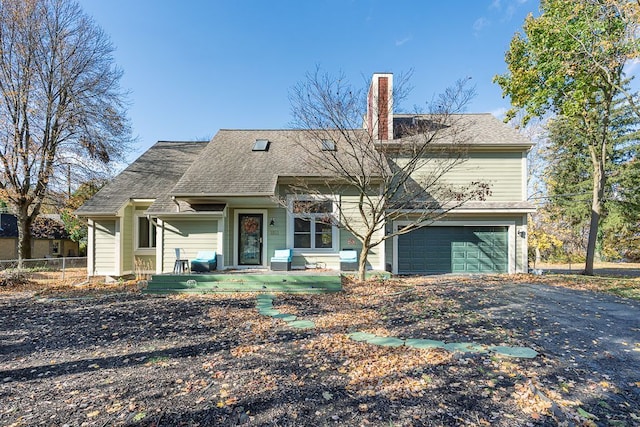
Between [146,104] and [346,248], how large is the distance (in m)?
11.7

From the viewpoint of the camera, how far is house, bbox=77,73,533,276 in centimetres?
1069

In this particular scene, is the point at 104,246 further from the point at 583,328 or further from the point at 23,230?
the point at 583,328

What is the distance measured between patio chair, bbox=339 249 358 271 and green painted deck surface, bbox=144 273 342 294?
1.55m

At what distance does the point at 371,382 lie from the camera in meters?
3.33

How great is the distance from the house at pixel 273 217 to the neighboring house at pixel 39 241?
1644 cm

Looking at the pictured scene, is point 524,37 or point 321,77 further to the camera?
point 524,37

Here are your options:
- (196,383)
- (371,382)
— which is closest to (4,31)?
(196,383)

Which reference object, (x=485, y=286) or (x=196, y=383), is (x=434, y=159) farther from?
(x=196, y=383)

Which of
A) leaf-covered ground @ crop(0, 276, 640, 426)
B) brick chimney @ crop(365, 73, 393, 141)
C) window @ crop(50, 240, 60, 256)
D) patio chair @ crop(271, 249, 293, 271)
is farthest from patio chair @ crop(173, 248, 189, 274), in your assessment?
window @ crop(50, 240, 60, 256)

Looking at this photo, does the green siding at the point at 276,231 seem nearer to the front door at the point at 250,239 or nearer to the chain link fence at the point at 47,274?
the front door at the point at 250,239

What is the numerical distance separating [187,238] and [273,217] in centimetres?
289

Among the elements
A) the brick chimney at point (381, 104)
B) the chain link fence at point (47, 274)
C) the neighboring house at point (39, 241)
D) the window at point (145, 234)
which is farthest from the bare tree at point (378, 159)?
the neighboring house at point (39, 241)

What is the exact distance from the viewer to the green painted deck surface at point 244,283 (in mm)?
8727

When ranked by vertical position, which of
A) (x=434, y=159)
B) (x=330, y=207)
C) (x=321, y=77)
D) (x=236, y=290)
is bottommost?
(x=236, y=290)
